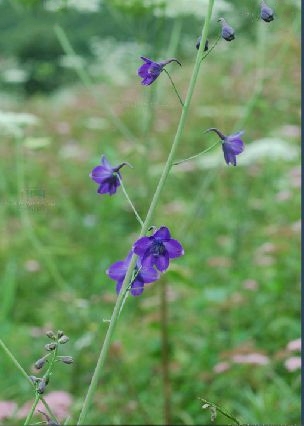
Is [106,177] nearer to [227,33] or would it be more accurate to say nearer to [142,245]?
[142,245]

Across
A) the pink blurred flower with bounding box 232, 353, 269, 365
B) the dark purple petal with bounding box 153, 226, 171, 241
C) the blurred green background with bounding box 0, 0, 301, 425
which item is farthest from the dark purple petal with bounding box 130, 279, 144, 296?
the pink blurred flower with bounding box 232, 353, 269, 365

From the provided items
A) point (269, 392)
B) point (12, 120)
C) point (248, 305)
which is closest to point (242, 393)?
point (269, 392)

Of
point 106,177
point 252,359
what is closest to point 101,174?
point 106,177

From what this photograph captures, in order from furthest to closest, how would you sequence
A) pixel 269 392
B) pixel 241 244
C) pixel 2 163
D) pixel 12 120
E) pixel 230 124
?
pixel 2 163, pixel 230 124, pixel 241 244, pixel 269 392, pixel 12 120

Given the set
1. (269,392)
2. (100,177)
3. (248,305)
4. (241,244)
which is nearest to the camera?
(100,177)

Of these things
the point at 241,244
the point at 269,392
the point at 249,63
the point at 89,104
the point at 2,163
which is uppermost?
the point at 89,104

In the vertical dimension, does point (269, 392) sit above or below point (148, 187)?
below

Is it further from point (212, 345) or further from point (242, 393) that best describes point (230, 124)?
point (242, 393)
